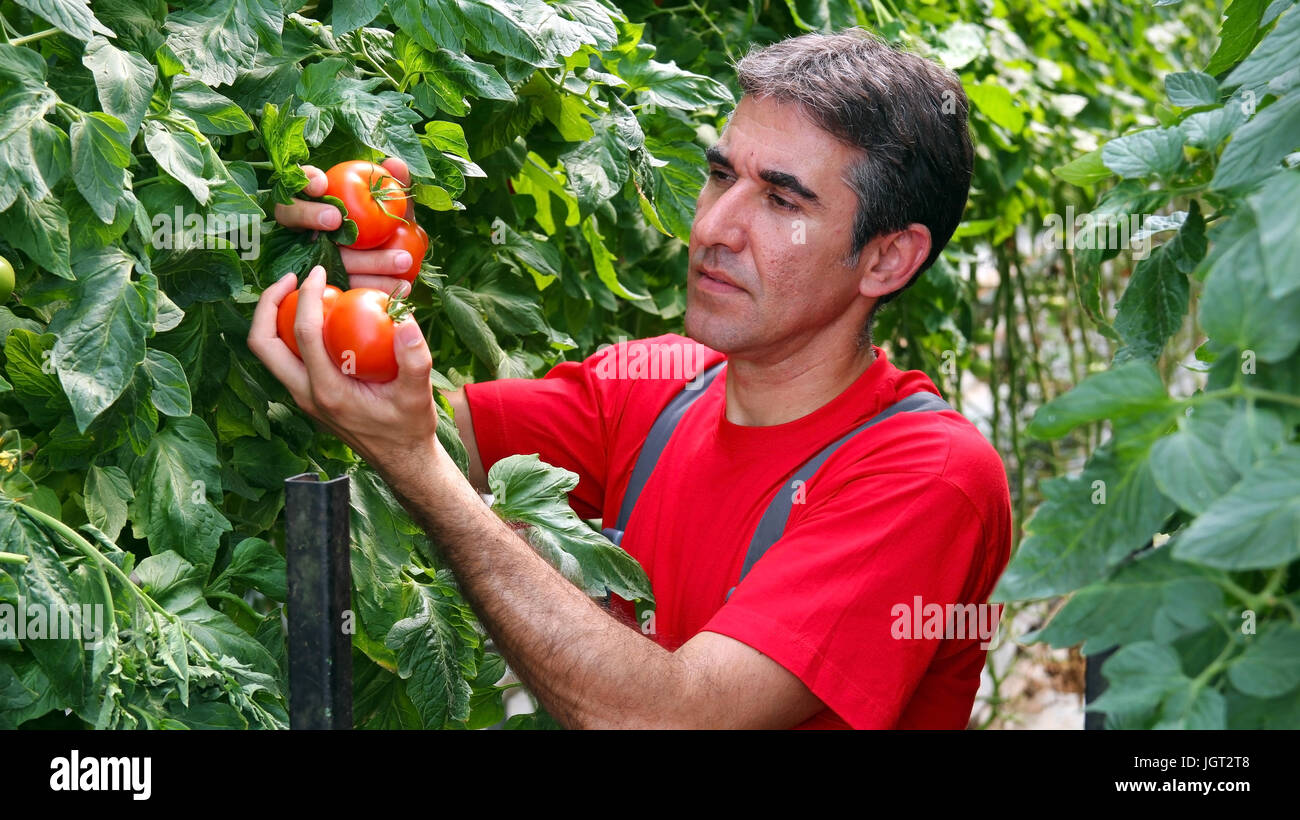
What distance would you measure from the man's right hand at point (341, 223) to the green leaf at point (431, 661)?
1.05 feet

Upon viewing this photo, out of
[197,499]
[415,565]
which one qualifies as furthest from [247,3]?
[415,565]

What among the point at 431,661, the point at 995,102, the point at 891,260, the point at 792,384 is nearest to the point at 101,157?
the point at 431,661

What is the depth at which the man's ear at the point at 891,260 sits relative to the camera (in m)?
1.69

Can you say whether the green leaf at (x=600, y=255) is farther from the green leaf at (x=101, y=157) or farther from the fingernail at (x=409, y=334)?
the green leaf at (x=101, y=157)

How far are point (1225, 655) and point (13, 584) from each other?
2.60 feet

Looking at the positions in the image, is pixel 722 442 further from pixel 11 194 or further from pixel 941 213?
pixel 11 194

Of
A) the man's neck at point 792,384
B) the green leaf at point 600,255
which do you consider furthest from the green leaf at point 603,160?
the man's neck at point 792,384

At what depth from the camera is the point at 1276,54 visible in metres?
0.82

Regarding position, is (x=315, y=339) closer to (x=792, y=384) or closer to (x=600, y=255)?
(x=600, y=255)

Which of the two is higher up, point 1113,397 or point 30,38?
point 30,38

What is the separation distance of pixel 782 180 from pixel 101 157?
855 mm

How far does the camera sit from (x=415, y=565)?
1.34 meters

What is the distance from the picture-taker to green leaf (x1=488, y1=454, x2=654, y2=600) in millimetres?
1294

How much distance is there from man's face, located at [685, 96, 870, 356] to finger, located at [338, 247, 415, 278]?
0.48 m
